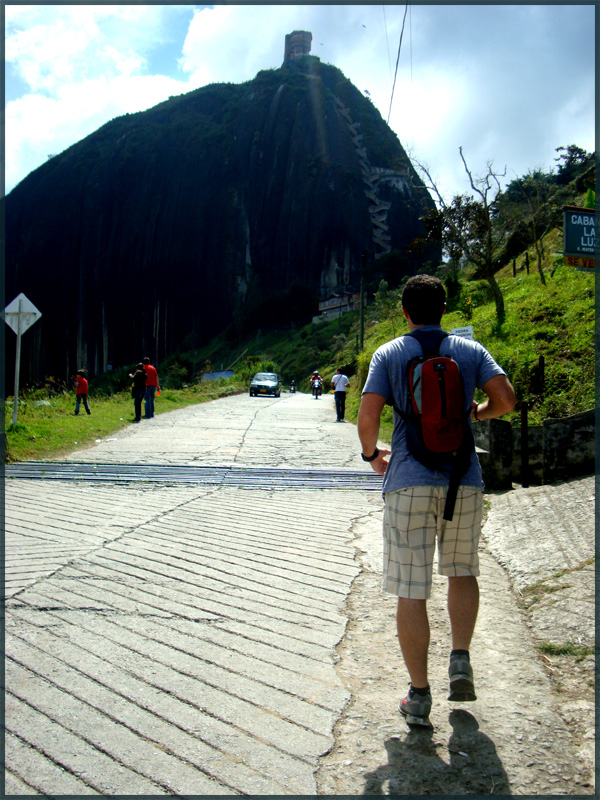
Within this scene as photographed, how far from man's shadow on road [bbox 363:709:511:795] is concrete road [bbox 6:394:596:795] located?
0.07 meters

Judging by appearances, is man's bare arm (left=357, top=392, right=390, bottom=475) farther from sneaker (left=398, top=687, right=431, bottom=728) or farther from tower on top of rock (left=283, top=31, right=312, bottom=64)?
tower on top of rock (left=283, top=31, right=312, bottom=64)

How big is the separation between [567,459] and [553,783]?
5.00 meters

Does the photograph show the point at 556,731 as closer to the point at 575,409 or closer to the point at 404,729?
the point at 404,729

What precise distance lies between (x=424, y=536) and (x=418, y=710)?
2.22 ft

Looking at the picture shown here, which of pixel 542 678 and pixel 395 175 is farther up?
pixel 395 175

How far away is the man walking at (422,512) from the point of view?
108 inches

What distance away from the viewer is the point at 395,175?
4158 inches

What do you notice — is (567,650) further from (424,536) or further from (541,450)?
(541,450)

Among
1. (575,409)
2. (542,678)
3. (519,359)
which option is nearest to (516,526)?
(542,678)

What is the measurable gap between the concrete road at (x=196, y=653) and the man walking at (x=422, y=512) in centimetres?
34

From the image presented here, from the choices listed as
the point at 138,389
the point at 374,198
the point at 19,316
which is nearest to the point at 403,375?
the point at 19,316

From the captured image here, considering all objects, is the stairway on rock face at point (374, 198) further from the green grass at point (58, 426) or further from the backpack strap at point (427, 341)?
the backpack strap at point (427, 341)

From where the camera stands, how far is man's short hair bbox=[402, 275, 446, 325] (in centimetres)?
300

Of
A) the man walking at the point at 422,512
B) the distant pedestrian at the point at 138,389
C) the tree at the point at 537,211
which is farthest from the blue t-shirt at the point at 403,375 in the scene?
the tree at the point at 537,211
